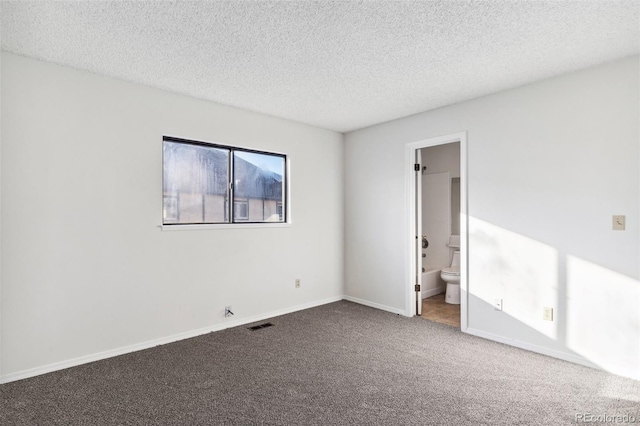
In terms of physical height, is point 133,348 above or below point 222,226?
below

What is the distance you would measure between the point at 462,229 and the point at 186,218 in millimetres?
2912

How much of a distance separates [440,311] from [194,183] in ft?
11.1

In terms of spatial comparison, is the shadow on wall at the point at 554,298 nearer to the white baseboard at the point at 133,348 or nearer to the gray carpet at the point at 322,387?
the gray carpet at the point at 322,387

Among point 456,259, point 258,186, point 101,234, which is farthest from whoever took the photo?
point 456,259

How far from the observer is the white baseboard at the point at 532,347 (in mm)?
2907

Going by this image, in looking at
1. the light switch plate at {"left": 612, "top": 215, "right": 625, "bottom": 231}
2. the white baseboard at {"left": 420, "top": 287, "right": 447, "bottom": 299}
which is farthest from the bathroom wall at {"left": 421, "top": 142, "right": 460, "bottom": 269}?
the light switch plate at {"left": 612, "top": 215, "right": 625, "bottom": 231}

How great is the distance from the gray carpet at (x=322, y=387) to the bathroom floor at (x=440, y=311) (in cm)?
62

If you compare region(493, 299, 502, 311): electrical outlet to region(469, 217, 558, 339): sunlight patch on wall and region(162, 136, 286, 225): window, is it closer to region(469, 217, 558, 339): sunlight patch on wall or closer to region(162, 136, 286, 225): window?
region(469, 217, 558, 339): sunlight patch on wall

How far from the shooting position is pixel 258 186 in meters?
4.27

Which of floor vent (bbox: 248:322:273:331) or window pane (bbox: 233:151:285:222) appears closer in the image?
floor vent (bbox: 248:322:273:331)

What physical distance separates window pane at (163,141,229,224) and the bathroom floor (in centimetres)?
274

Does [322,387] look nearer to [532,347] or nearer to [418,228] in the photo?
[532,347]

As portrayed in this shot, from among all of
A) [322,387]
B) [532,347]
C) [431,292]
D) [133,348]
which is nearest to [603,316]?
[532,347]

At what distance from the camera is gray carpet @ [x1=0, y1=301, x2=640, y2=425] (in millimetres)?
2166
